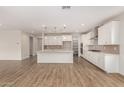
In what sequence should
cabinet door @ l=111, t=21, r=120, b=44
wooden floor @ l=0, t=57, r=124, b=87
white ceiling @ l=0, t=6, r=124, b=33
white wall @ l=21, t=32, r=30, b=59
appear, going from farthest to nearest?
white wall @ l=21, t=32, r=30, b=59 → cabinet door @ l=111, t=21, r=120, b=44 → white ceiling @ l=0, t=6, r=124, b=33 → wooden floor @ l=0, t=57, r=124, b=87

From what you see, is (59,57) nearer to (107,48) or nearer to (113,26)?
(107,48)

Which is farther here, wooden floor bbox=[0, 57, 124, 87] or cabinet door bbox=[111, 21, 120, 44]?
cabinet door bbox=[111, 21, 120, 44]

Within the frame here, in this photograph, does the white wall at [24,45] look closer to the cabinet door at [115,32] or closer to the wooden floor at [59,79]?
the wooden floor at [59,79]

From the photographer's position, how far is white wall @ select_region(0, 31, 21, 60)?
36.6ft

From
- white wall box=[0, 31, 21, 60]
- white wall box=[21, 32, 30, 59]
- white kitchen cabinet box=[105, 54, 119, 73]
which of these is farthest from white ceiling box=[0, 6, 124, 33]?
white wall box=[21, 32, 30, 59]

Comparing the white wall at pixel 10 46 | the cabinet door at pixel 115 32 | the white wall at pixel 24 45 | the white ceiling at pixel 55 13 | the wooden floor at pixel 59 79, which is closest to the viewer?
the wooden floor at pixel 59 79

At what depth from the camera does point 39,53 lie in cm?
968

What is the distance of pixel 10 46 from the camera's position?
36.7 feet

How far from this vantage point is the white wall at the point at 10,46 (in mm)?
11148

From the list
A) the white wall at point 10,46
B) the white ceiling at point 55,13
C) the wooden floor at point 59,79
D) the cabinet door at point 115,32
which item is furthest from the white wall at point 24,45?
the cabinet door at point 115,32

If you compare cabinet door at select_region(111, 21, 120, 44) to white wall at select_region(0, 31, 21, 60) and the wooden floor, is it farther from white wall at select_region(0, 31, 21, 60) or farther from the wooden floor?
white wall at select_region(0, 31, 21, 60)
